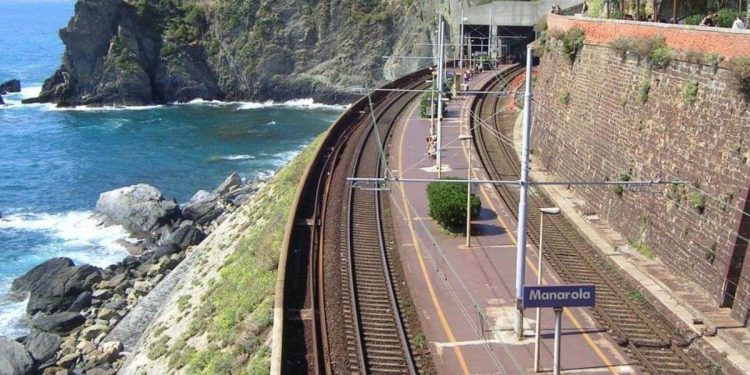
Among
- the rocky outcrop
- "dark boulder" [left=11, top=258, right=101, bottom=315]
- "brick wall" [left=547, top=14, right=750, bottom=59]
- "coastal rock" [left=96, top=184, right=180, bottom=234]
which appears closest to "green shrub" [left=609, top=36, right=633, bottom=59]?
"brick wall" [left=547, top=14, right=750, bottom=59]

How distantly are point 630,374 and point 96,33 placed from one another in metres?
87.7

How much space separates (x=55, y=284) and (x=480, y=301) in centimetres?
2239

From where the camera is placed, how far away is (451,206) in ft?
83.2

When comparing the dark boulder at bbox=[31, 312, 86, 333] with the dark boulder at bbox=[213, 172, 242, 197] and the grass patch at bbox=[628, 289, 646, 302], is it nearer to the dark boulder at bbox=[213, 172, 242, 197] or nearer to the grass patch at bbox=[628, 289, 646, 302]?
the dark boulder at bbox=[213, 172, 242, 197]

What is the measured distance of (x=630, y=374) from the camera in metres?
16.3

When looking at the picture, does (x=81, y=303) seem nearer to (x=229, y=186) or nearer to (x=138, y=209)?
(x=138, y=209)

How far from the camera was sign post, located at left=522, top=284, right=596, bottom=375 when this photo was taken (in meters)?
14.0

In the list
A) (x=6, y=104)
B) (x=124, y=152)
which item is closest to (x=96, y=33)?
(x=6, y=104)

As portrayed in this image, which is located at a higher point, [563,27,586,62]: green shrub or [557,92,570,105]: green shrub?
[563,27,586,62]: green shrub

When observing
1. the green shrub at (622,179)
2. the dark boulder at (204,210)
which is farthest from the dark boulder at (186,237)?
the green shrub at (622,179)

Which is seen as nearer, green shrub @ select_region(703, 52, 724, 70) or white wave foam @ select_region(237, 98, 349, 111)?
green shrub @ select_region(703, 52, 724, 70)

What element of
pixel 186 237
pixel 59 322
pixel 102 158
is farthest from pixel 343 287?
pixel 102 158

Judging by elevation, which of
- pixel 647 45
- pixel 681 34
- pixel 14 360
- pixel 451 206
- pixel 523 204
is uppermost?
pixel 681 34

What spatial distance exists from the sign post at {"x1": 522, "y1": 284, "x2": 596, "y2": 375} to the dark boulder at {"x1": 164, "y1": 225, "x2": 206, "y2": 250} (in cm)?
2765
